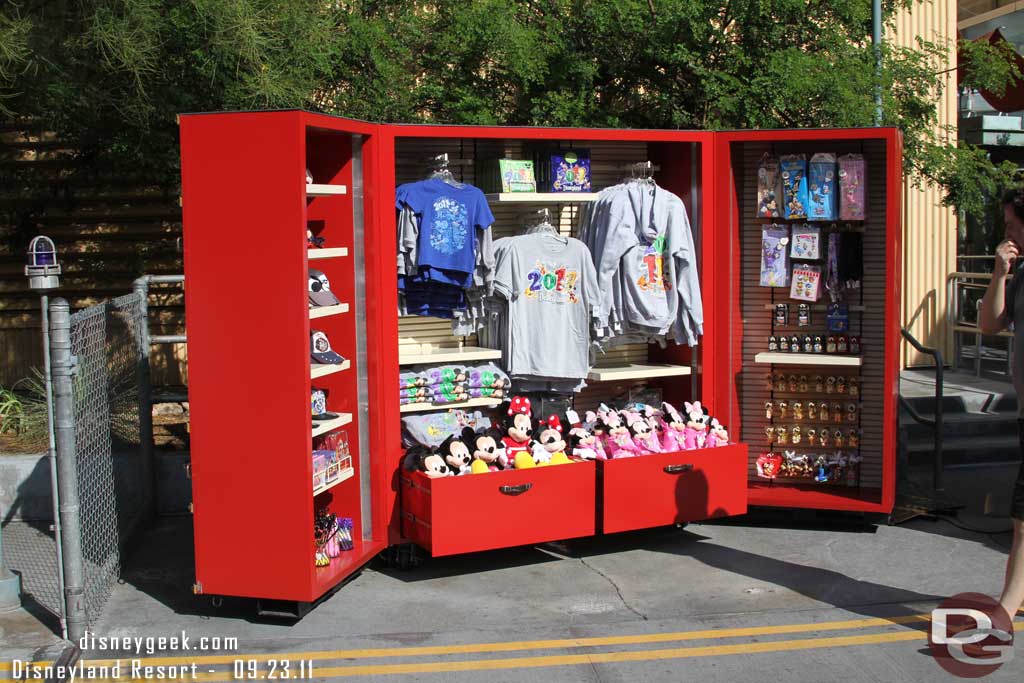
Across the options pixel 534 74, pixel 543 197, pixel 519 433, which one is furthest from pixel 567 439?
pixel 534 74

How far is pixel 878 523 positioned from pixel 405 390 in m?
3.60

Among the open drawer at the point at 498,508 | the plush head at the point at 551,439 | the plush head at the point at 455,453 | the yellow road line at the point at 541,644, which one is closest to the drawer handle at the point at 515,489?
the open drawer at the point at 498,508

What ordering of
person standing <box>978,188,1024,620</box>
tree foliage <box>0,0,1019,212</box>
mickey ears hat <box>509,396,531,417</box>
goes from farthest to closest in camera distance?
tree foliage <box>0,0,1019,212</box>
mickey ears hat <box>509,396,531,417</box>
person standing <box>978,188,1024,620</box>

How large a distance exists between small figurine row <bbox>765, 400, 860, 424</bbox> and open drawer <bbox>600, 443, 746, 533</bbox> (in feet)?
3.43

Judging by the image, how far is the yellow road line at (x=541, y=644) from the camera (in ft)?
17.6

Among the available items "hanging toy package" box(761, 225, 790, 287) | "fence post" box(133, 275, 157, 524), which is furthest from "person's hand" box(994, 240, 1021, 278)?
"fence post" box(133, 275, 157, 524)

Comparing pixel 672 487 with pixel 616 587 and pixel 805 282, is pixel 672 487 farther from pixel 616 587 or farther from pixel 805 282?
pixel 805 282

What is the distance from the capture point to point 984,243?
671 inches

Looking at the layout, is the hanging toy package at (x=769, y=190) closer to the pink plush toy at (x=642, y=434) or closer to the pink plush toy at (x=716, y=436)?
the pink plush toy at (x=716, y=436)

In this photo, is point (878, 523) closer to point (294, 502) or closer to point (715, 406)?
point (715, 406)

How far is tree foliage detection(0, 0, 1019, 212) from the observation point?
843 cm

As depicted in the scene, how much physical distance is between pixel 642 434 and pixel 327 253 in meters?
2.60

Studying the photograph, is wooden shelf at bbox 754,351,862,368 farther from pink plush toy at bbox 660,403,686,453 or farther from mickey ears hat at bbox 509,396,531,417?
mickey ears hat at bbox 509,396,531,417

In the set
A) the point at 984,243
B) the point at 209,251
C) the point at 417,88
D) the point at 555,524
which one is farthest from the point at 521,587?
the point at 984,243
